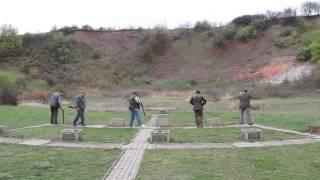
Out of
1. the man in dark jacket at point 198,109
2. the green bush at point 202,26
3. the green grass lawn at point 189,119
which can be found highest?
the green bush at point 202,26

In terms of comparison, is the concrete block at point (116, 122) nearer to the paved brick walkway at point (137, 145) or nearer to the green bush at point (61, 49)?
the paved brick walkway at point (137, 145)

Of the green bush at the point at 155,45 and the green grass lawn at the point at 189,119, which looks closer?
the green grass lawn at the point at 189,119

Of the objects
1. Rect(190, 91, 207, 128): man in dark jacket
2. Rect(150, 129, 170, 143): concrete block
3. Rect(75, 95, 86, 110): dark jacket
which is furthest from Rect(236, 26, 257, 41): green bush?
Rect(150, 129, 170, 143): concrete block

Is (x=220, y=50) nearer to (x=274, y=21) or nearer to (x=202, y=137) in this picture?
(x=274, y=21)

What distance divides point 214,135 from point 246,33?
208ft

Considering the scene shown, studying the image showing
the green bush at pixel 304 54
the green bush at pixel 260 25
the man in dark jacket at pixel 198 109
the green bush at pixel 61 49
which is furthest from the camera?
the green bush at pixel 61 49

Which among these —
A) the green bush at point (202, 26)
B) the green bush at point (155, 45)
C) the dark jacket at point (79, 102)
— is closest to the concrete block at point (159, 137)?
the dark jacket at point (79, 102)

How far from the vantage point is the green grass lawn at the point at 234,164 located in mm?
9787

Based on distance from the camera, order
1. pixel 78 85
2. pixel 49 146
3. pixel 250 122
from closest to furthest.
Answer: pixel 49 146, pixel 250 122, pixel 78 85

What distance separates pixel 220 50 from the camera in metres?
80.8

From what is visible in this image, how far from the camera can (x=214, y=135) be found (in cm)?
1714

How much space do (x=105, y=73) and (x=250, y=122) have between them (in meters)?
61.8

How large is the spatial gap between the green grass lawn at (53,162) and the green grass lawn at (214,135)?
141 inches

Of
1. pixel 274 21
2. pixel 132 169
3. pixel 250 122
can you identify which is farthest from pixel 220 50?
pixel 132 169
